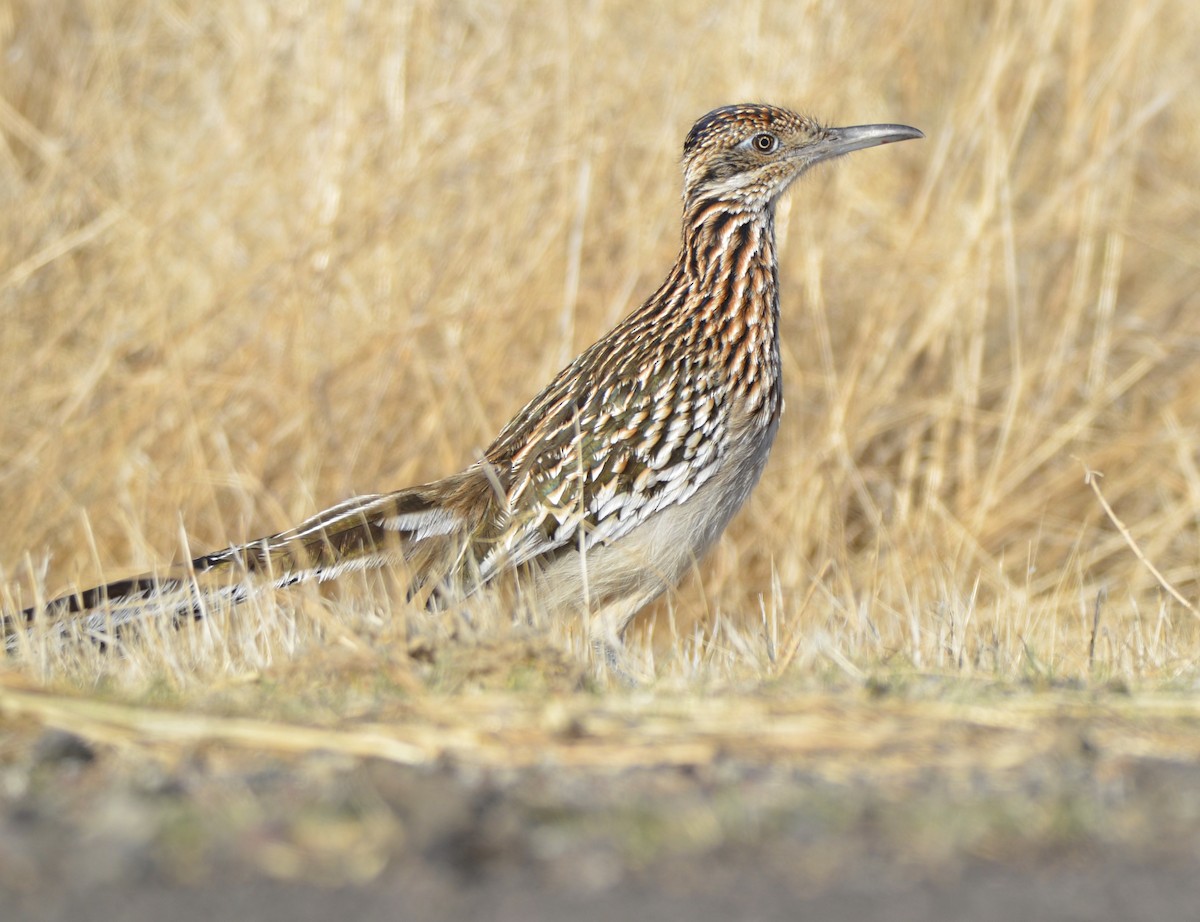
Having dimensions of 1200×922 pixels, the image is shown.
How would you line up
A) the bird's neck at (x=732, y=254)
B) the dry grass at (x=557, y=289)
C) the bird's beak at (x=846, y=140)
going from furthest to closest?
the dry grass at (x=557, y=289) → the bird's beak at (x=846, y=140) → the bird's neck at (x=732, y=254)

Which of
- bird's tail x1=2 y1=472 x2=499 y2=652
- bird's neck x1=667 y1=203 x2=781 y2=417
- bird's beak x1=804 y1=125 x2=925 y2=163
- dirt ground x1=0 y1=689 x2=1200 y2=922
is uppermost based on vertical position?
bird's beak x1=804 y1=125 x2=925 y2=163

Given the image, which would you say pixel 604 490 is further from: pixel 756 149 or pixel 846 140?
pixel 846 140

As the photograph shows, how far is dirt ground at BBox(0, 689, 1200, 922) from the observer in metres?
1.96

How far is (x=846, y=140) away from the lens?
5.52m

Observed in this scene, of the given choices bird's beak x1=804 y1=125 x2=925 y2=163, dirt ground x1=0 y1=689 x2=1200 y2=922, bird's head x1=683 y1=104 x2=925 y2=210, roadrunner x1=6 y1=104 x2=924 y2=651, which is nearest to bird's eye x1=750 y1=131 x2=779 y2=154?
bird's head x1=683 y1=104 x2=925 y2=210

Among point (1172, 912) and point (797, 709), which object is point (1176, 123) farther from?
point (1172, 912)

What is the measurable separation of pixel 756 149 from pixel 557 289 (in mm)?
1678

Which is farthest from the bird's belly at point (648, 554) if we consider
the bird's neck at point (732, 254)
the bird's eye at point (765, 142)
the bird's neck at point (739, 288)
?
the bird's eye at point (765, 142)

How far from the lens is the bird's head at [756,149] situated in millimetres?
5352

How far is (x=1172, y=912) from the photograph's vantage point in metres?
1.93

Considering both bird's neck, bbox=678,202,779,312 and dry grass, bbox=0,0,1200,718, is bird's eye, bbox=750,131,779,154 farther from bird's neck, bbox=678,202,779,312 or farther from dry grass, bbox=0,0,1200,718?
dry grass, bbox=0,0,1200,718

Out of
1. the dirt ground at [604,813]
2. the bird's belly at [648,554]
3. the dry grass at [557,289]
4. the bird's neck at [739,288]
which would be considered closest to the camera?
the dirt ground at [604,813]

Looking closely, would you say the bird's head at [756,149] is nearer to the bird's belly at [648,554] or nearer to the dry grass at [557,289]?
the bird's belly at [648,554]

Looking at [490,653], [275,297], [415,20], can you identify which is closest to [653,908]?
[490,653]
